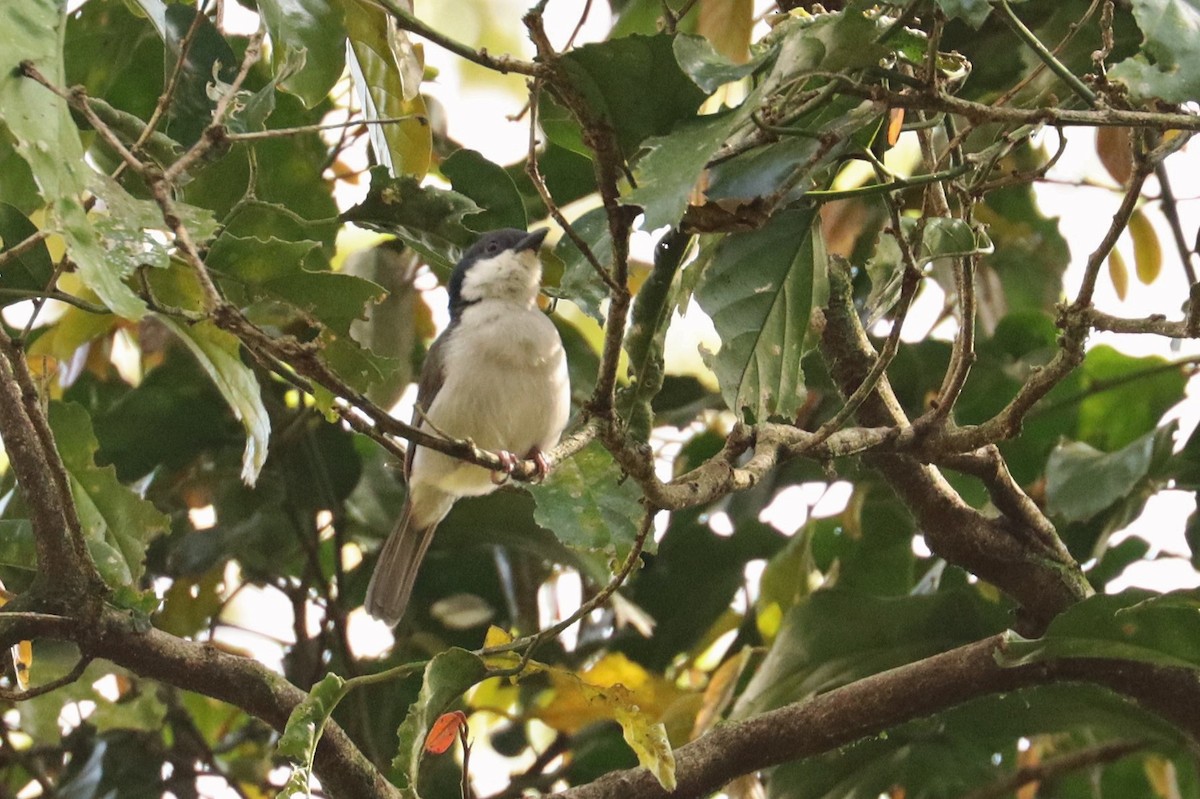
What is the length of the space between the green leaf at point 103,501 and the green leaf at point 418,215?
0.62 m

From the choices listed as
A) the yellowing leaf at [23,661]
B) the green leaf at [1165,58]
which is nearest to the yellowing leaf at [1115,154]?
the green leaf at [1165,58]

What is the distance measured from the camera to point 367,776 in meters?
1.97

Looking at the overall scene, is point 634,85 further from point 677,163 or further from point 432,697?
point 432,697

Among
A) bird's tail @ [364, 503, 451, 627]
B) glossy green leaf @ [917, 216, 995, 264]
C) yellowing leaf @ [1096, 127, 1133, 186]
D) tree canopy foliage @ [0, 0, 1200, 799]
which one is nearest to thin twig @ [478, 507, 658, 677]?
tree canopy foliage @ [0, 0, 1200, 799]

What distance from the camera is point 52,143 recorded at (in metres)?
1.18

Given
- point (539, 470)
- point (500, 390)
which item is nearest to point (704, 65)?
point (539, 470)

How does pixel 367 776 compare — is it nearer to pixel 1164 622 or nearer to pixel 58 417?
pixel 58 417

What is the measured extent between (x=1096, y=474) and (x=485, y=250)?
54.3 inches

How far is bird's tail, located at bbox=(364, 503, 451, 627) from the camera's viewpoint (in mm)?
2977

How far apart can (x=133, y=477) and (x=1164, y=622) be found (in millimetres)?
2242

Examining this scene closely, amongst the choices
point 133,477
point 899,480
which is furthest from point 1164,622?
point 133,477

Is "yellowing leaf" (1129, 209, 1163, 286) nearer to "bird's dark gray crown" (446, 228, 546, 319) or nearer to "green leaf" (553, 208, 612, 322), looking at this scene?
"bird's dark gray crown" (446, 228, 546, 319)

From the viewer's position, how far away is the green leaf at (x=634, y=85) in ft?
4.49

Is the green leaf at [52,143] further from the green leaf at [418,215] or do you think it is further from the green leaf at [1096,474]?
the green leaf at [1096,474]
